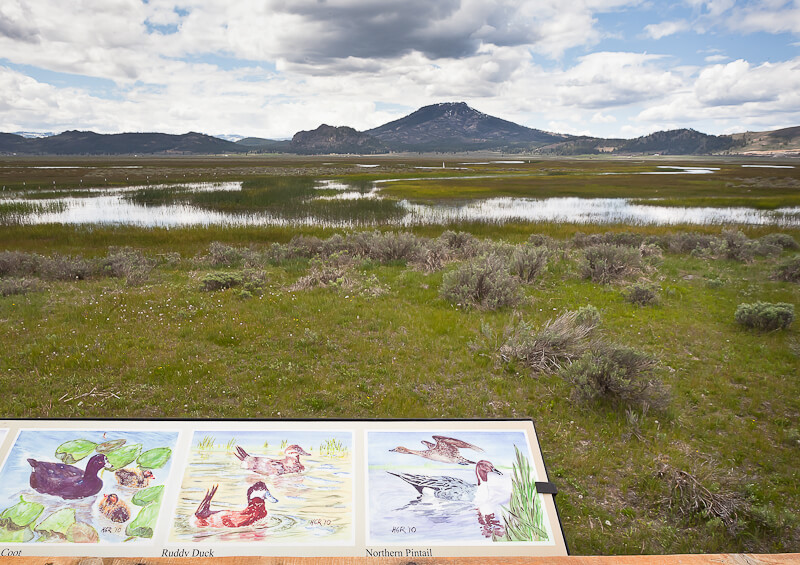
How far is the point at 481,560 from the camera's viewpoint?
277cm

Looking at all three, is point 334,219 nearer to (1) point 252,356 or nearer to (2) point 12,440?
(1) point 252,356

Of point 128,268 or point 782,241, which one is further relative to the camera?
point 782,241

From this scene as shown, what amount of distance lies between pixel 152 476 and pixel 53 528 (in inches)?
25.8

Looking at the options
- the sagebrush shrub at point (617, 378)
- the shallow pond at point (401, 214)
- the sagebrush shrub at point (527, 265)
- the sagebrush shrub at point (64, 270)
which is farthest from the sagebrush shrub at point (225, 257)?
the sagebrush shrub at point (617, 378)

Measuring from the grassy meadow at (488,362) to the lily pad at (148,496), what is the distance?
314cm

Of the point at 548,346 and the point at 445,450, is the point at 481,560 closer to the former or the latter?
the point at 445,450

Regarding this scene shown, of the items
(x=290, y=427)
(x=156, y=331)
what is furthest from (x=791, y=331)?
(x=156, y=331)

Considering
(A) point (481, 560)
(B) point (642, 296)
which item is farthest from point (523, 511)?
(B) point (642, 296)

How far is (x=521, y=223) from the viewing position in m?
28.1

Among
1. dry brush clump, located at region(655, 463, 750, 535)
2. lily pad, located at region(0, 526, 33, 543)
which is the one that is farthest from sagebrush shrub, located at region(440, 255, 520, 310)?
lily pad, located at region(0, 526, 33, 543)

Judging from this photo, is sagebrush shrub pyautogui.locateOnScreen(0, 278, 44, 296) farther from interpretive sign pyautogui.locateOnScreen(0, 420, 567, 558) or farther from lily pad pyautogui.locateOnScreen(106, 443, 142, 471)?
lily pad pyautogui.locateOnScreen(106, 443, 142, 471)

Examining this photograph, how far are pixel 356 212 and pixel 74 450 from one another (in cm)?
3000

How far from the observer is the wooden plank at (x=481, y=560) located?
8.61 feet

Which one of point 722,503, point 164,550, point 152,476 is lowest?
point 722,503
